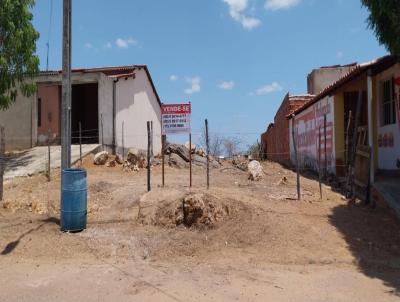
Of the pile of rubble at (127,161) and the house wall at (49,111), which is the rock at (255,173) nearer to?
the pile of rubble at (127,161)

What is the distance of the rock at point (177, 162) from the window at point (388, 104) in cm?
870

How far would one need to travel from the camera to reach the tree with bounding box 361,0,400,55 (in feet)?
26.3

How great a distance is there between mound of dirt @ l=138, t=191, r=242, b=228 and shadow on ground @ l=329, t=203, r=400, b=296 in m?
1.99

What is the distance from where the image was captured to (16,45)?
1573 centimetres

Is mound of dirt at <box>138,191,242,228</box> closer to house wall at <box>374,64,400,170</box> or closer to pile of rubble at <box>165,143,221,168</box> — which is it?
house wall at <box>374,64,400,170</box>

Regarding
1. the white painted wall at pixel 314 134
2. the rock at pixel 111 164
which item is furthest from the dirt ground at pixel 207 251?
the rock at pixel 111 164

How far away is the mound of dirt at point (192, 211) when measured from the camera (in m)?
8.63

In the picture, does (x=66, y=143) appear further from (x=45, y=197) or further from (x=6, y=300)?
Answer: (x=6, y=300)

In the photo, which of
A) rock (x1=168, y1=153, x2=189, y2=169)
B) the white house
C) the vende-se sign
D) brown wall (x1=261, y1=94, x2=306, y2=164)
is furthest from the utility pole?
brown wall (x1=261, y1=94, x2=306, y2=164)

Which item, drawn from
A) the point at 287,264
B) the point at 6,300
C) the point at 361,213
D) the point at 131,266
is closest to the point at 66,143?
the point at 131,266

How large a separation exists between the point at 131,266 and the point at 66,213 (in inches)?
96.2

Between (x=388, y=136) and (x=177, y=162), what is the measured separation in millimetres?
9215

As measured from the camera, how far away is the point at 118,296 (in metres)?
5.64

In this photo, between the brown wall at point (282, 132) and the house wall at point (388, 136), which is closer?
the house wall at point (388, 136)
